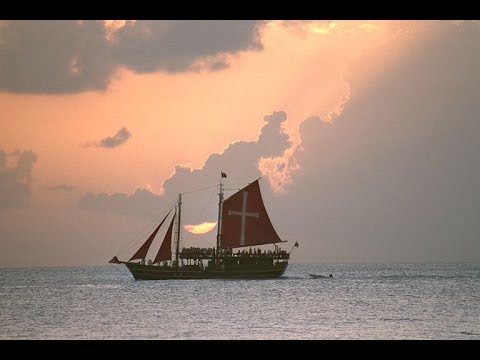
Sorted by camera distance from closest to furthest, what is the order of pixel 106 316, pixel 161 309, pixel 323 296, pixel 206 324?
1. pixel 206 324
2. pixel 106 316
3. pixel 161 309
4. pixel 323 296

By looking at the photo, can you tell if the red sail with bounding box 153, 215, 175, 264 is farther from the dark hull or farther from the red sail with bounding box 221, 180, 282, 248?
the red sail with bounding box 221, 180, 282, 248

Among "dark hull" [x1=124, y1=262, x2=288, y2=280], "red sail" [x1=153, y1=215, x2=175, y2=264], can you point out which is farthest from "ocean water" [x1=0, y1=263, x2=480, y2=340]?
"dark hull" [x1=124, y1=262, x2=288, y2=280]

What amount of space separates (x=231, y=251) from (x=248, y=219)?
4686 millimetres

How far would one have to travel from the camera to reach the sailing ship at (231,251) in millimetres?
58625

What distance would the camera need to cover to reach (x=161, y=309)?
39844 millimetres

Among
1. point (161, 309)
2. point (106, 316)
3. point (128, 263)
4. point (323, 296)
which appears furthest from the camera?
point (128, 263)

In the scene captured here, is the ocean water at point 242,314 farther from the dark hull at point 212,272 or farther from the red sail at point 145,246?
the dark hull at point 212,272

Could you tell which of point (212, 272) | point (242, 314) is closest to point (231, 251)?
point (212, 272)

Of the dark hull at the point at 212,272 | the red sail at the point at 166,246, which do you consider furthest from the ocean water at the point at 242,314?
the dark hull at the point at 212,272
